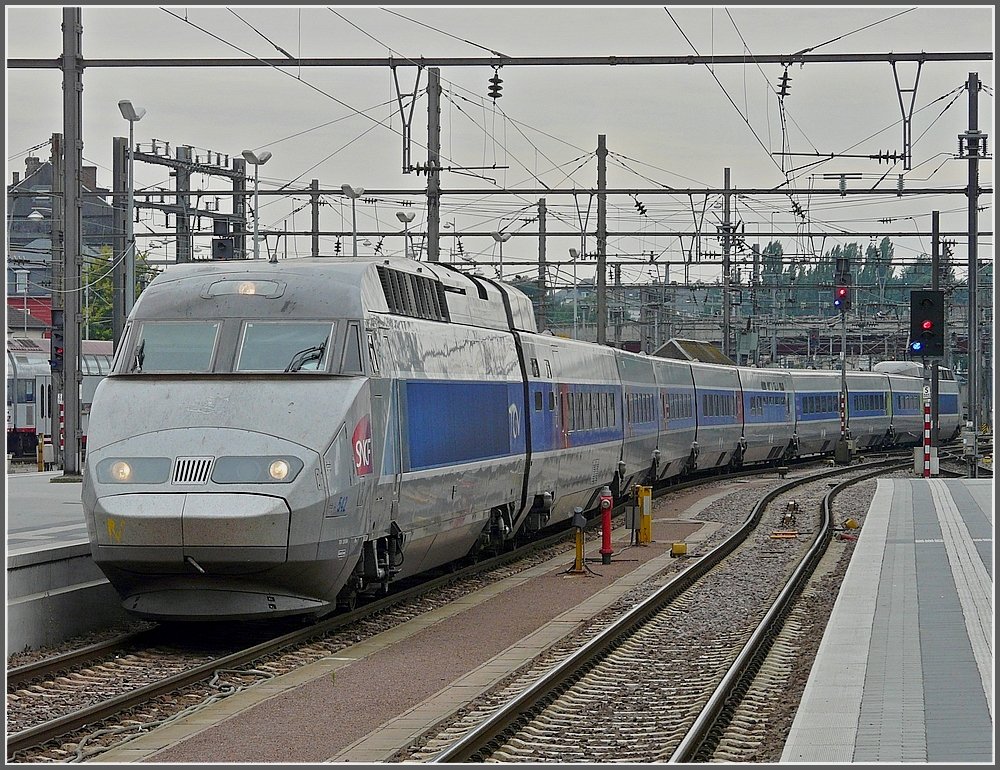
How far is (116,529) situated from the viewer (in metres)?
12.5

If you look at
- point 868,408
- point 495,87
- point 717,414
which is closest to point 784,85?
point 495,87

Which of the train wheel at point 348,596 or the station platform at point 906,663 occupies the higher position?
the train wheel at point 348,596

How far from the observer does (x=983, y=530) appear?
23438 mm

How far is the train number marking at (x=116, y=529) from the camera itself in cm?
1243

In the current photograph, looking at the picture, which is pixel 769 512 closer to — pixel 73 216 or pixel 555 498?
pixel 555 498

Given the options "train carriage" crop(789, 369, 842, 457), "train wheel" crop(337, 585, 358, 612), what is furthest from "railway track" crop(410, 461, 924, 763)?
"train carriage" crop(789, 369, 842, 457)

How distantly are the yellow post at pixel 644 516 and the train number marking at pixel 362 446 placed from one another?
10624 mm

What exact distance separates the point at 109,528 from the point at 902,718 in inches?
260

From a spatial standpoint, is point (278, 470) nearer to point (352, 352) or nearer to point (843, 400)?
point (352, 352)

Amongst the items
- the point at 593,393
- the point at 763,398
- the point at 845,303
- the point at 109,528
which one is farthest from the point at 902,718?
the point at 763,398

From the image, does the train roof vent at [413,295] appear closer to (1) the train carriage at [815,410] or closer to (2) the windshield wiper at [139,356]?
(2) the windshield wiper at [139,356]

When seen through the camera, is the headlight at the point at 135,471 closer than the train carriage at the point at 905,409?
Yes

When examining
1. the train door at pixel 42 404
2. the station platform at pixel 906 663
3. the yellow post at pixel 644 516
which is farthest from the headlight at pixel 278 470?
the train door at pixel 42 404

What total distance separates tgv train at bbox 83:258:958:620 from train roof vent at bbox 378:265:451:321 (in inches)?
1.3
